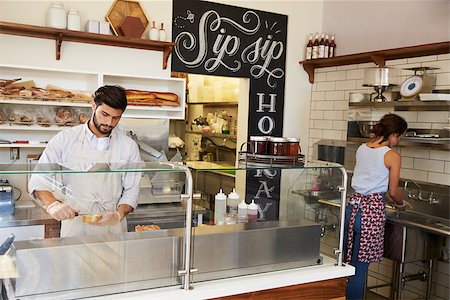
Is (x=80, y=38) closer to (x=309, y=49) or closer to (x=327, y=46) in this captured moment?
(x=309, y=49)

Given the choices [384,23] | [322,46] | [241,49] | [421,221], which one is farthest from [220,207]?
[322,46]

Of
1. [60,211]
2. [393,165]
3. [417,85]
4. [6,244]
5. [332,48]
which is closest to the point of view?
[6,244]

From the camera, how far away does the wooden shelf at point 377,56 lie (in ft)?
12.9

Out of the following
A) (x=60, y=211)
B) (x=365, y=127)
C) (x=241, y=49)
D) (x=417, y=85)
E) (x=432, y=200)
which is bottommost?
(x=432, y=200)

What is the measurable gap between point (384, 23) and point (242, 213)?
125 inches

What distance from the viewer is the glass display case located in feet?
5.67

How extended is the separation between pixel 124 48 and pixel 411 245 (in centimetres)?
Answer: 294

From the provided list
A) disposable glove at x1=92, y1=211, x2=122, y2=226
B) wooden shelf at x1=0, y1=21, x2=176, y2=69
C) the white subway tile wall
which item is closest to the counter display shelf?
wooden shelf at x1=0, y1=21, x2=176, y2=69

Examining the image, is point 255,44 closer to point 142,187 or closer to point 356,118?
point 356,118

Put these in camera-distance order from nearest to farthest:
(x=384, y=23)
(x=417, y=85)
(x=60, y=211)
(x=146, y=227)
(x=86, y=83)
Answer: (x=60, y=211) → (x=146, y=227) → (x=417, y=85) → (x=86, y=83) → (x=384, y=23)

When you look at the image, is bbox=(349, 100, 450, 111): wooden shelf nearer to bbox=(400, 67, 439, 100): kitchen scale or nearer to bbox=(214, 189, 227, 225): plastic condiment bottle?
bbox=(400, 67, 439, 100): kitchen scale

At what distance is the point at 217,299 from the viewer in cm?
194

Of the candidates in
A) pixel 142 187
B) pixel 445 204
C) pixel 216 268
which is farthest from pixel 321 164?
pixel 445 204

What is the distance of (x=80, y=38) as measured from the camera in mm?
4133
